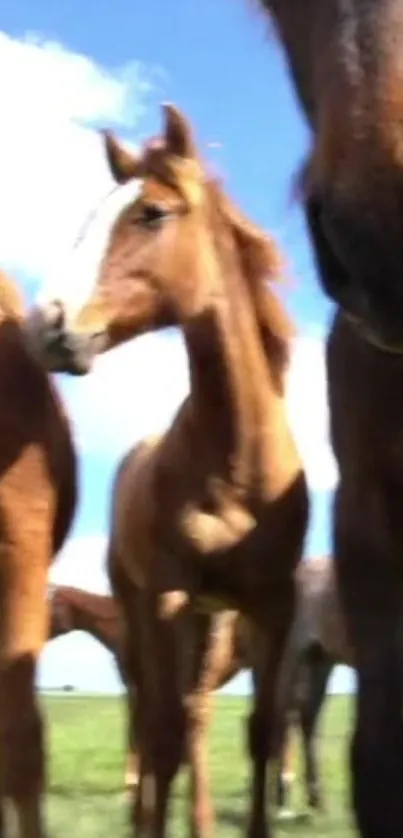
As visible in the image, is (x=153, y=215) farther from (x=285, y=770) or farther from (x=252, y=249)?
(x=285, y=770)

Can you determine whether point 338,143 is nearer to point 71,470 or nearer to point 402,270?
point 402,270

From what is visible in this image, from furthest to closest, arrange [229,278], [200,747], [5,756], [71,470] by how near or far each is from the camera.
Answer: [200,747] → [229,278] → [71,470] → [5,756]

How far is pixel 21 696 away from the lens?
145 inches

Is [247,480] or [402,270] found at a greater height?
[402,270]

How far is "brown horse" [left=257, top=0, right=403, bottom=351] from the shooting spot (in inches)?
70.7

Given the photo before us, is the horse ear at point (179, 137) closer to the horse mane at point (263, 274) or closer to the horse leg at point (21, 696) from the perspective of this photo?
the horse mane at point (263, 274)

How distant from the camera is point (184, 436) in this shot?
4852 millimetres

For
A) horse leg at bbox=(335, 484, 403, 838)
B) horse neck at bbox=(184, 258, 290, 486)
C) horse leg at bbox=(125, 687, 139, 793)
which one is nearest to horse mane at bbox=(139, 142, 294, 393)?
horse neck at bbox=(184, 258, 290, 486)

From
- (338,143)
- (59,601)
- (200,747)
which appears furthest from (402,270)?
(59,601)

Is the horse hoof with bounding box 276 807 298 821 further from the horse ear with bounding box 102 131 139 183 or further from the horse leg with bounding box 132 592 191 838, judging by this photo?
the horse ear with bounding box 102 131 139 183

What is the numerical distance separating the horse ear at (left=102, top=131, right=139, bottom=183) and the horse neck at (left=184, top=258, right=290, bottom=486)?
486 mm

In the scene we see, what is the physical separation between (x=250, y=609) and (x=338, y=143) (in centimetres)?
303

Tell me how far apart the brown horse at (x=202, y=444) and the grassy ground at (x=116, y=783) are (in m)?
0.63

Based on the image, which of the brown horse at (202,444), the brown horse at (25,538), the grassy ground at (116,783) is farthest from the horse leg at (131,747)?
the brown horse at (25,538)
